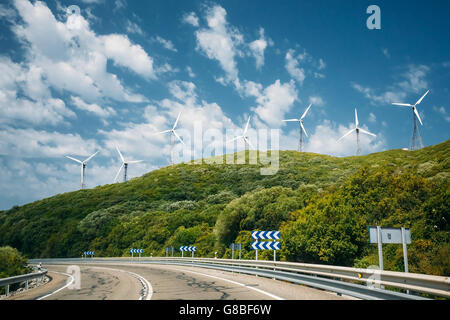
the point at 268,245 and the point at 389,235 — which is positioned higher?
the point at 389,235

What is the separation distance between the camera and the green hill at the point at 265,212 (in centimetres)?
2762

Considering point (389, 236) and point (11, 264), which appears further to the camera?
point (11, 264)

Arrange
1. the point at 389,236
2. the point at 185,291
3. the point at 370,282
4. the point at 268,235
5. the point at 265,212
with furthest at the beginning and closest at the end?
the point at 265,212 → the point at 268,235 → the point at 185,291 → the point at 389,236 → the point at 370,282

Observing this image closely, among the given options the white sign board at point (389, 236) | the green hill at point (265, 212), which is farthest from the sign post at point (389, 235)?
the green hill at point (265, 212)

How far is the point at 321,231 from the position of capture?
94.5 feet

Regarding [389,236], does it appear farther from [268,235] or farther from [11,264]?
[11,264]

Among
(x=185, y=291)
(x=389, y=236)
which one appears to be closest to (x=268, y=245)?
(x=185, y=291)

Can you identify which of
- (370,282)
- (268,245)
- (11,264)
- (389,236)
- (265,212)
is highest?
(265,212)

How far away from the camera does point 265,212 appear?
43.4 meters

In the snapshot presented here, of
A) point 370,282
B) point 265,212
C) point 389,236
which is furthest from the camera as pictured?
point 265,212

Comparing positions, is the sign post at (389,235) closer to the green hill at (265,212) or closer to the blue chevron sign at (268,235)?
the green hill at (265,212)

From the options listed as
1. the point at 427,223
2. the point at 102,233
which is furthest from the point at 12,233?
the point at 427,223
